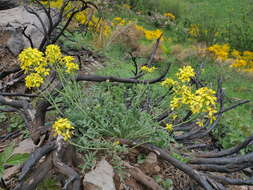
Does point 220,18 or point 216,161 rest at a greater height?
point 216,161

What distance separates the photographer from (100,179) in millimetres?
1394

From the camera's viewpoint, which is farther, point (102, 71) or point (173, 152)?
point (102, 71)

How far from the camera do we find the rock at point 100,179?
4.49 feet

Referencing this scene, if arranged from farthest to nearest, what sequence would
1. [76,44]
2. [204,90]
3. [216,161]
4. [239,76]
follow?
[239,76] < [76,44] < [216,161] < [204,90]

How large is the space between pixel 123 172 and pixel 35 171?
0.49m

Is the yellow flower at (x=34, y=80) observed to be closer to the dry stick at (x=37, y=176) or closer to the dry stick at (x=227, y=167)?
the dry stick at (x=37, y=176)

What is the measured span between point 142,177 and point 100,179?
0.93ft

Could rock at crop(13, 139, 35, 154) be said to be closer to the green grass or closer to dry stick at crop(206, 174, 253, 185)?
the green grass

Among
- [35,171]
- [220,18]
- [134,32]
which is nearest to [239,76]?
→ [134,32]

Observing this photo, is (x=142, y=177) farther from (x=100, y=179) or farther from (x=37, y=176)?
(x=37, y=176)

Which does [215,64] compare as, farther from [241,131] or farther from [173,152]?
[173,152]

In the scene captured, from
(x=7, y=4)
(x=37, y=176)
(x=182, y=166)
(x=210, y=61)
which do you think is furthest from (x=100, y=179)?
(x=210, y=61)

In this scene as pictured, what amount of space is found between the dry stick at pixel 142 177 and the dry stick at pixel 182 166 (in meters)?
0.15

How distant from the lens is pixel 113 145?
1.49 meters
